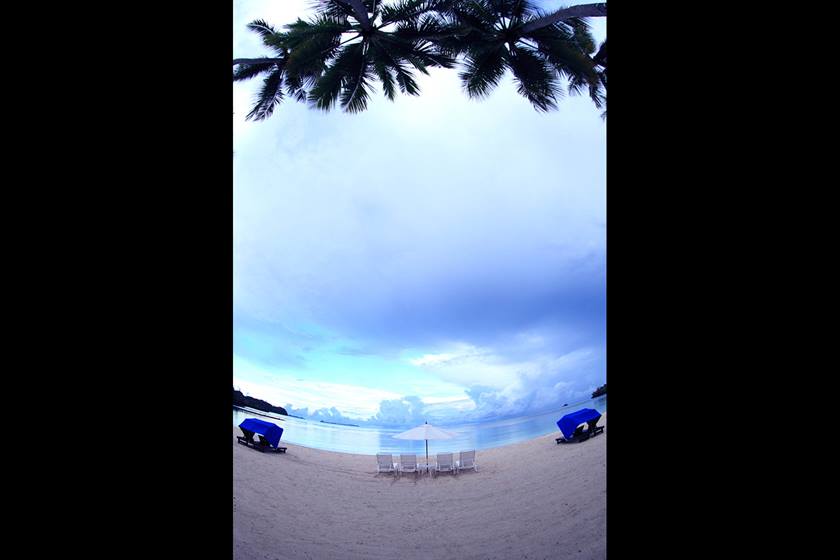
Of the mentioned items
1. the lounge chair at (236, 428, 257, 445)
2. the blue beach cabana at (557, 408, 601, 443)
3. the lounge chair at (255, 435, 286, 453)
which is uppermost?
the blue beach cabana at (557, 408, 601, 443)

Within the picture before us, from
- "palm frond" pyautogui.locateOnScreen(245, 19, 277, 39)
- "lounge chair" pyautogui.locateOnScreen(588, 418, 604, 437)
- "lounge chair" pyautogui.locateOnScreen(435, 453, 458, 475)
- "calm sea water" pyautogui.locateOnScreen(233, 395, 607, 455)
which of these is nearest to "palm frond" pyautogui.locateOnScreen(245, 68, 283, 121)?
"palm frond" pyautogui.locateOnScreen(245, 19, 277, 39)

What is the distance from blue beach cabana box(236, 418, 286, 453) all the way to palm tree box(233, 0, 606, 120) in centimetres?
968

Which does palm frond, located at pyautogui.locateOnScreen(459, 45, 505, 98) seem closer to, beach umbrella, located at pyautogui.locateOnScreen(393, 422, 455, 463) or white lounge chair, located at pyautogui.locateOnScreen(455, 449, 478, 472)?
white lounge chair, located at pyautogui.locateOnScreen(455, 449, 478, 472)

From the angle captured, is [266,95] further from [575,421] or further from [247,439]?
[575,421]

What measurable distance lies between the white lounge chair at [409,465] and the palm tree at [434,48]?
9.57m

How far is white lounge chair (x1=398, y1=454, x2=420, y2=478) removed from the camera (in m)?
12.4

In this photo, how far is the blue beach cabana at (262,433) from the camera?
13.4m

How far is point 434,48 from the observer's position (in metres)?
9.02
